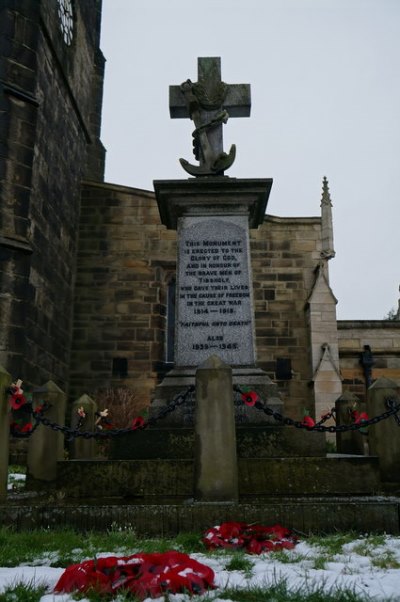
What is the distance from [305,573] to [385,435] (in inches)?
136

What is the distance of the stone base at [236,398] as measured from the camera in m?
7.02

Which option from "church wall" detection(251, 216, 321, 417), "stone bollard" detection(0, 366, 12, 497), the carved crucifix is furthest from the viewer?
"church wall" detection(251, 216, 321, 417)

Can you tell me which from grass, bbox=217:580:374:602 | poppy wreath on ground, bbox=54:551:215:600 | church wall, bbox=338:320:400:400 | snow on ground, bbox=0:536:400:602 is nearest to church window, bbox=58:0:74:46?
church wall, bbox=338:320:400:400

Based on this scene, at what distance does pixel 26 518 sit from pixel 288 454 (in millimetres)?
2929

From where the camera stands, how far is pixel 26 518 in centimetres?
473

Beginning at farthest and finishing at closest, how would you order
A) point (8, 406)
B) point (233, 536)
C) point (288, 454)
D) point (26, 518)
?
point (288, 454)
point (8, 406)
point (26, 518)
point (233, 536)

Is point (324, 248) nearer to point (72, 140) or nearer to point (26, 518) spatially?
point (72, 140)

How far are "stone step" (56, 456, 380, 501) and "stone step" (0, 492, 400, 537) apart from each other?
1.05m

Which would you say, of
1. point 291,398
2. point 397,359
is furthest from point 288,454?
point 397,359

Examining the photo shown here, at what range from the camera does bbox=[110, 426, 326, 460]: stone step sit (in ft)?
21.4

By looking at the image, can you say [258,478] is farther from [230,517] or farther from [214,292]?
[214,292]

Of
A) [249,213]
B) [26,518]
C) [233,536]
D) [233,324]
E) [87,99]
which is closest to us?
[233,536]

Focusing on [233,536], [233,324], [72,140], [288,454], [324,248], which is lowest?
[233,536]

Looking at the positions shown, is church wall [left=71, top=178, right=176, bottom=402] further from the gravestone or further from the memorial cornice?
the memorial cornice
